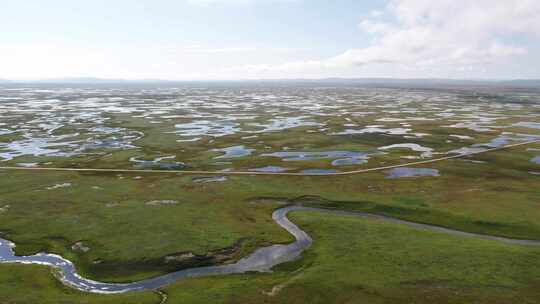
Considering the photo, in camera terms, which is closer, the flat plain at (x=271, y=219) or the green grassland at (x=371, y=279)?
the green grassland at (x=371, y=279)

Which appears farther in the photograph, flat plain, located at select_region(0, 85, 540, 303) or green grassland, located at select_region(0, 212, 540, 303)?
flat plain, located at select_region(0, 85, 540, 303)

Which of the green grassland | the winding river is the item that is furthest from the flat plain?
the winding river

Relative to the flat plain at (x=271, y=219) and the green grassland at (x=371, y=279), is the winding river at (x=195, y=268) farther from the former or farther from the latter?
the green grassland at (x=371, y=279)

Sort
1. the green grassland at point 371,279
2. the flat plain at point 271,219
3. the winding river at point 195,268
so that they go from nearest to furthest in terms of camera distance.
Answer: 1. the green grassland at point 371,279
2. the flat plain at point 271,219
3. the winding river at point 195,268

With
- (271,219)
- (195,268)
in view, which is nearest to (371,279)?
(195,268)

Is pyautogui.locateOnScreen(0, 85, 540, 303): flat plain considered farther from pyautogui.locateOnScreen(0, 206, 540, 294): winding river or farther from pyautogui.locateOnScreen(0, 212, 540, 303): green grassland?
pyautogui.locateOnScreen(0, 206, 540, 294): winding river

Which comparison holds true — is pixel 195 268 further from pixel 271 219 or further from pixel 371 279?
pixel 371 279

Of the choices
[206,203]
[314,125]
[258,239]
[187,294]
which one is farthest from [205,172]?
[314,125]

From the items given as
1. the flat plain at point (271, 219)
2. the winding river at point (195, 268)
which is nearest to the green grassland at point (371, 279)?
the flat plain at point (271, 219)

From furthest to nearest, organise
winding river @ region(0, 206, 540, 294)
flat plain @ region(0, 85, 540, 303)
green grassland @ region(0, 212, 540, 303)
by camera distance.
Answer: winding river @ region(0, 206, 540, 294)
flat plain @ region(0, 85, 540, 303)
green grassland @ region(0, 212, 540, 303)

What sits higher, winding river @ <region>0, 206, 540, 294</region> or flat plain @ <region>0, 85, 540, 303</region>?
flat plain @ <region>0, 85, 540, 303</region>

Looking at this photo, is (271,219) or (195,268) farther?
(271,219)
